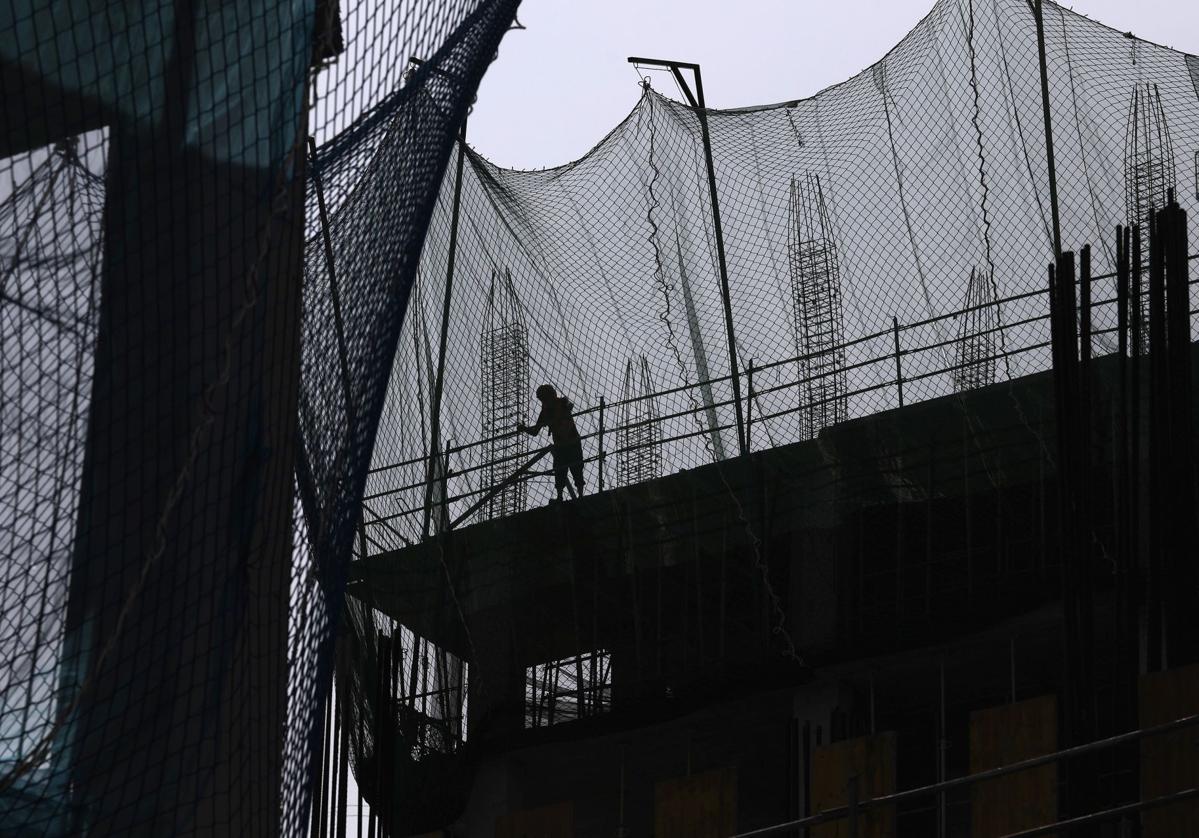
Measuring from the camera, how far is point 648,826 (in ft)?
35.6

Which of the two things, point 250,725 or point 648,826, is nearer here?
point 250,725

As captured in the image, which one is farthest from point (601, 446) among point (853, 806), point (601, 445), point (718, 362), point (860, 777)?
point (853, 806)

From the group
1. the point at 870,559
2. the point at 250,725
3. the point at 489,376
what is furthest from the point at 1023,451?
the point at 250,725

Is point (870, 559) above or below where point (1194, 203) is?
below

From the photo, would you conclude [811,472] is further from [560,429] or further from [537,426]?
[537,426]

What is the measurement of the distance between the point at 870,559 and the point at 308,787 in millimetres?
5399

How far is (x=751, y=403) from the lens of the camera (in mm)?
8664

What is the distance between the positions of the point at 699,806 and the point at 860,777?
1.00m

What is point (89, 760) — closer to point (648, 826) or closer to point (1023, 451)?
point (1023, 451)

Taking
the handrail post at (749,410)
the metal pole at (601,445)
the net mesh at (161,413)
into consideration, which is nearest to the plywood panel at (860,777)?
the handrail post at (749,410)

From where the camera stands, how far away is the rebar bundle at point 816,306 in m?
8.54

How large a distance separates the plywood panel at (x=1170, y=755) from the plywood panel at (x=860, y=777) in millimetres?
1091

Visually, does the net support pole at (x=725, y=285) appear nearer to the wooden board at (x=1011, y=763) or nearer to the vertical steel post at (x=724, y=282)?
the vertical steel post at (x=724, y=282)

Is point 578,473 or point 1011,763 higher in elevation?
point 578,473
